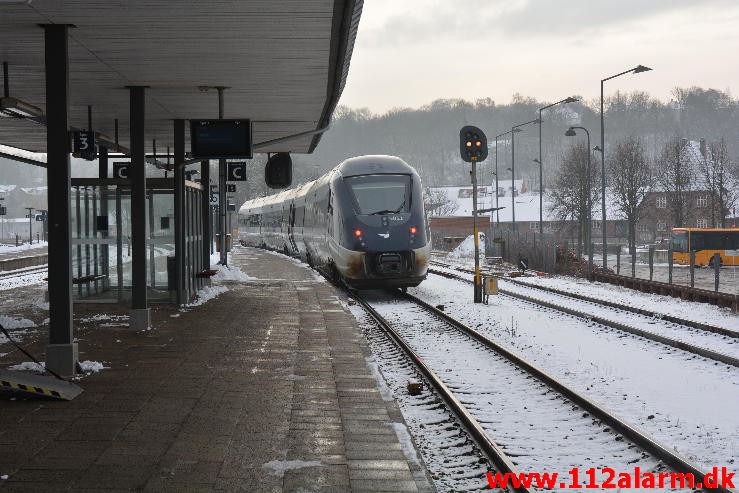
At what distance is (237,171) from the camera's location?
83.9 ft

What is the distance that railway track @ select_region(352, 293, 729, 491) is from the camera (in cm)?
633

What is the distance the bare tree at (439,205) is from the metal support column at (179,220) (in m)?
84.0

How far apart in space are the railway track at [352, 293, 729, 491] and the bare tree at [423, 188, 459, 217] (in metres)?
89.3

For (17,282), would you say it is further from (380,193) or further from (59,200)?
(59,200)

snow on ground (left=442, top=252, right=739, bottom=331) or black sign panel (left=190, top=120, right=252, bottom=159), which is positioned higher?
black sign panel (left=190, top=120, right=252, bottom=159)

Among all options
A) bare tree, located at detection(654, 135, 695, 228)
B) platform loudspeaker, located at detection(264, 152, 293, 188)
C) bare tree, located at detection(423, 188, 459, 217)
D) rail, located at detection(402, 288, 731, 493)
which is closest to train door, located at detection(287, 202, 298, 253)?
platform loudspeaker, located at detection(264, 152, 293, 188)

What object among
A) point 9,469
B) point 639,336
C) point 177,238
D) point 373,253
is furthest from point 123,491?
point 373,253

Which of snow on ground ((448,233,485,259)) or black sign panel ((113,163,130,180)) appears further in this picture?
snow on ground ((448,233,485,259))

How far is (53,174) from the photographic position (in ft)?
31.4

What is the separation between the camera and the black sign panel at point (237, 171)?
25.3m

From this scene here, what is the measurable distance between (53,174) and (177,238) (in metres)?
7.00

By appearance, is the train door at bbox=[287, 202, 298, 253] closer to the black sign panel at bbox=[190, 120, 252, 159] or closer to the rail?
the black sign panel at bbox=[190, 120, 252, 159]

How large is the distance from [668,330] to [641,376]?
4.74 metres

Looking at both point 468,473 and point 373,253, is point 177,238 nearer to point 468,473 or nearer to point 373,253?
point 373,253
